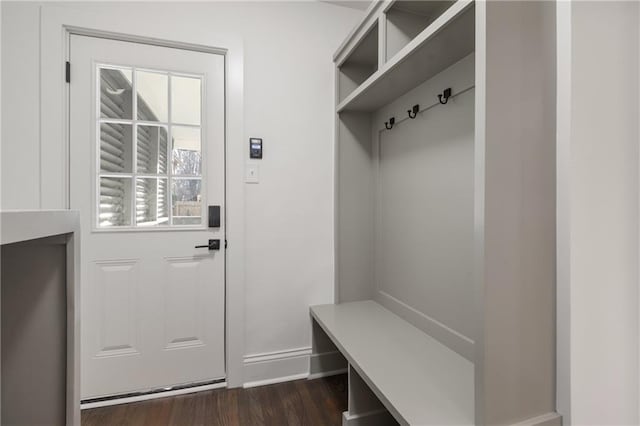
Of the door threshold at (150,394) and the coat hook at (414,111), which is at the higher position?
the coat hook at (414,111)

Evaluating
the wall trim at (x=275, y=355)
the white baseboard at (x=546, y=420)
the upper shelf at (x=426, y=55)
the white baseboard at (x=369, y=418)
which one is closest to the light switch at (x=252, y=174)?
the upper shelf at (x=426, y=55)

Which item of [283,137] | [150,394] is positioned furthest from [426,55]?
[150,394]

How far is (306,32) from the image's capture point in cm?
202

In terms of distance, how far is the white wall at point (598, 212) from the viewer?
3.05 feet

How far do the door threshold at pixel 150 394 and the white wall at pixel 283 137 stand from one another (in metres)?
0.30

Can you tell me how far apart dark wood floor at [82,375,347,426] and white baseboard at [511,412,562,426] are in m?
0.95

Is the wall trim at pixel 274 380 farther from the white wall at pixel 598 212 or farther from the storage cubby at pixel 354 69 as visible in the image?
the storage cubby at pixel 354 69

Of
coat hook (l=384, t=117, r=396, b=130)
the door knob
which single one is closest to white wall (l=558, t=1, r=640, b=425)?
coat hook (l=384, t=117, r=396, b=130)

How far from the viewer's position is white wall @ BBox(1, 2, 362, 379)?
1.86 m

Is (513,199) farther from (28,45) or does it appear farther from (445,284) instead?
(28,45)

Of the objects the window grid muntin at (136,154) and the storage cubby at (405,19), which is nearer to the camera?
the storage cubby at (405,19)

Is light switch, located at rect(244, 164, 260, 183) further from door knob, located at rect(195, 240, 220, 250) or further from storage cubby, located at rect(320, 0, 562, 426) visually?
storage cubby, located at rect(320, 0, 562, 426)

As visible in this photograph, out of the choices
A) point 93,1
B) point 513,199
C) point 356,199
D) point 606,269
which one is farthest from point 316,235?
point 93,1

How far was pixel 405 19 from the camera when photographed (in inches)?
58.5
